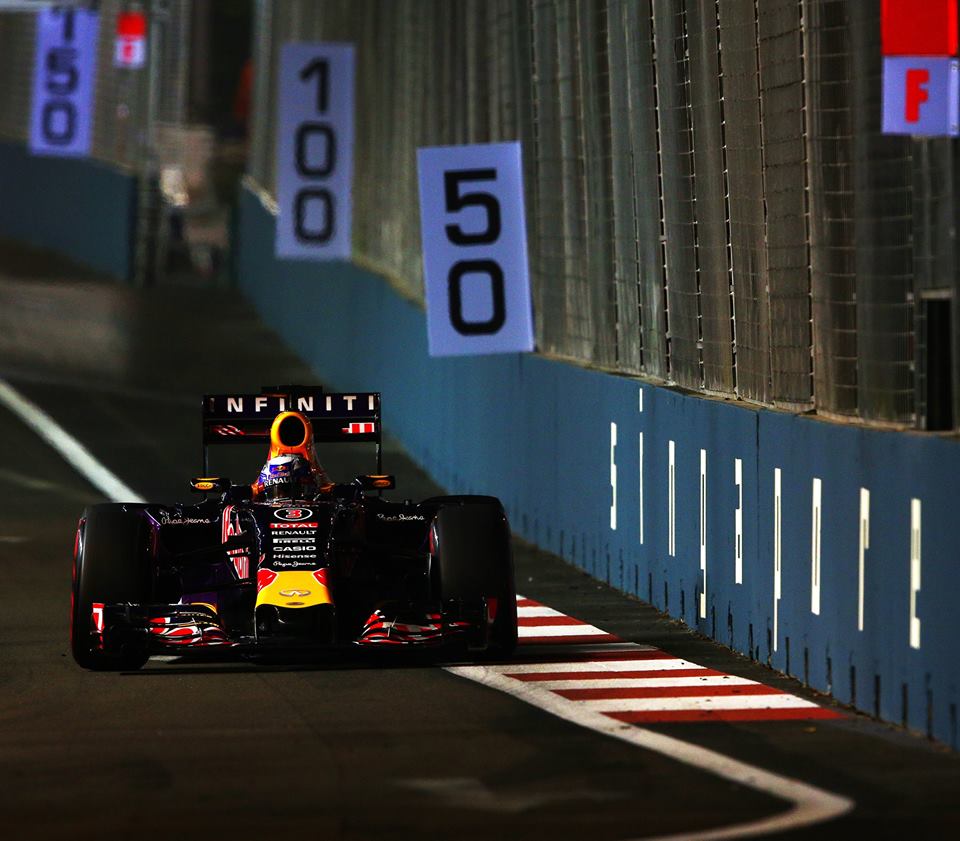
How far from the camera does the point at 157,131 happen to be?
166ft

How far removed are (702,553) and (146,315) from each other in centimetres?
2642

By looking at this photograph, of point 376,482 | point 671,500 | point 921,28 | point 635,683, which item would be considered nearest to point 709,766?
point 635,683

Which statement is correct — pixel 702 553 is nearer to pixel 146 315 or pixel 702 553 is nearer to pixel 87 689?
pixel 87 689

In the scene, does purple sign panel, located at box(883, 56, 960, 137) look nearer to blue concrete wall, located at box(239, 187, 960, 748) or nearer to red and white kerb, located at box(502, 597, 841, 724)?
blue concrete wall, located at box(239, 187, 960, 748)

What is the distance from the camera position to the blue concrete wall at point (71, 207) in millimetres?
46156

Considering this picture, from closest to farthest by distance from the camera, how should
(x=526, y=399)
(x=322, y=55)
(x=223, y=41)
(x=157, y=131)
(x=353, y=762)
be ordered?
(x=353, y=762) < (x=526, y=399) < (x=322, y=55) < (x=157, y=131) < (x=223, y=41)

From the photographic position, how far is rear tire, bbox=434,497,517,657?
1373 cm

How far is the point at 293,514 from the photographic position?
45.6 ft

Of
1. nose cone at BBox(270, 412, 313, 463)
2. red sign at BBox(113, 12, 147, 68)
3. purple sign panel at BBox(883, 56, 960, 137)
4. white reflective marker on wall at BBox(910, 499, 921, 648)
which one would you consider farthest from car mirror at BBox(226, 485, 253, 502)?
red sign at BBox(113, 12, 147, 68)

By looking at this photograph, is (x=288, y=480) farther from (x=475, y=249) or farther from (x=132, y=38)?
(x=132, y=38)

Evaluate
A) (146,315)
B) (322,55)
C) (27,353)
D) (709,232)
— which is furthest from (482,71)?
(146,315)

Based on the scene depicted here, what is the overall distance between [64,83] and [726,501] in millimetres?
34263

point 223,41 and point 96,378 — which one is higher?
point 223,41

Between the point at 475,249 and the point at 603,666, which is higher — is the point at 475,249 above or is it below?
above
